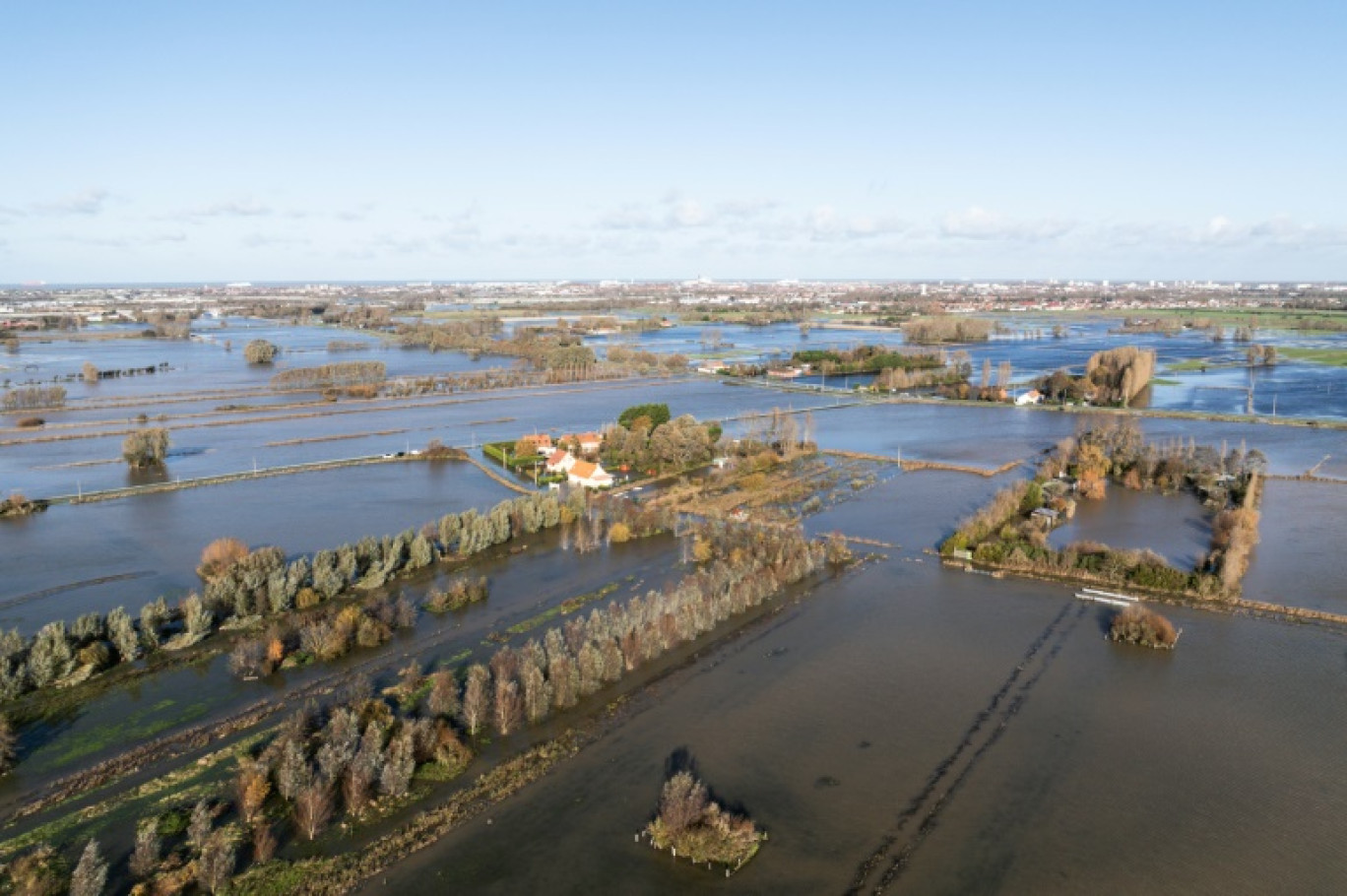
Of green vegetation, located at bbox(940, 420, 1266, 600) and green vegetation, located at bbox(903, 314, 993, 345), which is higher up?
green vegetation, located at bbox(903, 314, 993, 345)

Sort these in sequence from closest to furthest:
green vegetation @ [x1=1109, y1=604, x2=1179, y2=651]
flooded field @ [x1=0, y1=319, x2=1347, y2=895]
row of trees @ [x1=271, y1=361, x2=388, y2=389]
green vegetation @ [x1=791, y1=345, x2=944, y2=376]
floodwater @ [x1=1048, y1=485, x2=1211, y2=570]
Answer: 1. flooded field @ [x1=0, y1=319, x2=1347, y2=895]
2. green vegetation @ [x1=1109, y1=604, x2=1179, y2=651]
3. floodwater @ [x1=1048, y1=485, x2=1211, y2=570]
4. row of trees @ [x1=271, y1=361, x2=388, y2=389]
5. green vegetation @ [x1=791, y1=345, x2=944, y2=376]

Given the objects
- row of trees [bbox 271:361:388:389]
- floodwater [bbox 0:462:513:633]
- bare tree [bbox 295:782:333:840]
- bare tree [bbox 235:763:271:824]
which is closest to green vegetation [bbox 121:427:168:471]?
floodwater [bbox 0:462:513:633]

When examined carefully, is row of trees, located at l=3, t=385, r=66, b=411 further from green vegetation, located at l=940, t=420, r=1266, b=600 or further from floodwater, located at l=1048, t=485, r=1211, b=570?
floodwater, located at l=1048, t=485, r=1211, b=570

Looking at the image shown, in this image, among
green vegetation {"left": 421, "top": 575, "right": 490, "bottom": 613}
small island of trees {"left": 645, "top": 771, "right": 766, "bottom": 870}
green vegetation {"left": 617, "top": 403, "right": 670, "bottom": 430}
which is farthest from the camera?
green vegetation {"left": 617, "top": 403, "right": 670, "bottom": 430}

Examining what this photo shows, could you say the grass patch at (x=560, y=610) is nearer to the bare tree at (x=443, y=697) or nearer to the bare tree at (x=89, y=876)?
the bare tree at (x=443, y=697)

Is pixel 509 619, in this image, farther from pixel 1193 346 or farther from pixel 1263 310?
pixel 1263 310

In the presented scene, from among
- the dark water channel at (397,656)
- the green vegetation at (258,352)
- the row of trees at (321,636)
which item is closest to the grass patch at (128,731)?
the dark water channel at (397,656)
